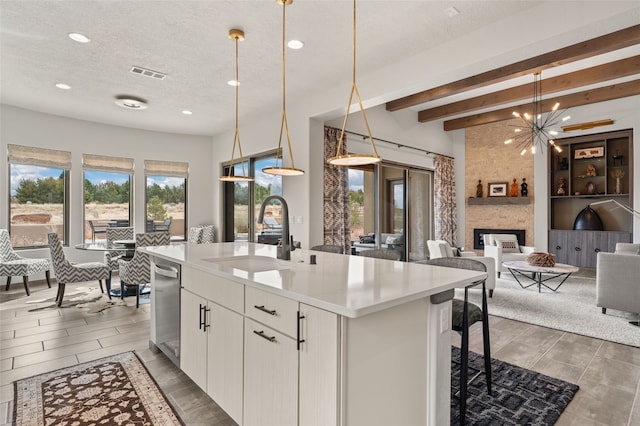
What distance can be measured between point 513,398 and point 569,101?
6.17 metres

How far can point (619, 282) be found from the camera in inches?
147

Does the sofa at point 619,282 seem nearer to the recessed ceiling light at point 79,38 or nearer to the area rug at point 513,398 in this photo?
the area rug at point 513,398

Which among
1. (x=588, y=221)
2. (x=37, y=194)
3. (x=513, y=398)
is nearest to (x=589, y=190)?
(x=588, y=221)

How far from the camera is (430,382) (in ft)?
5.24

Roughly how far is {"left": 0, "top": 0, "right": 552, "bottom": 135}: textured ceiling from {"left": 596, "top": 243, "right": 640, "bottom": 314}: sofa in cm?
289

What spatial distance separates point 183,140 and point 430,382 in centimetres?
711

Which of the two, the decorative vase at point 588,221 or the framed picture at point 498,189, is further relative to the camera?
the framed picture at point 498,189

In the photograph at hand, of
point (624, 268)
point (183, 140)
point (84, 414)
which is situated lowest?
point (84, 414)

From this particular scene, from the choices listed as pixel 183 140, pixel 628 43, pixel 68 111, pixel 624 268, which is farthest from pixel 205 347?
pixel 183 140

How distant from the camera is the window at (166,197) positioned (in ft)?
23.1

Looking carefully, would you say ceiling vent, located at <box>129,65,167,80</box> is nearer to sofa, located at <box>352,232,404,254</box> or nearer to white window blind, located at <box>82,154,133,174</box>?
white window blind, located at <box>82,154,133,174</box>

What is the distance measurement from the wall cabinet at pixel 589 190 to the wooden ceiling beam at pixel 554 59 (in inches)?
136

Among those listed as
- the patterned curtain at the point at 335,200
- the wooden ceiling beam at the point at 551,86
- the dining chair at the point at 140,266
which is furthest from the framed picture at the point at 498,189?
the dining chair at the point at 140,266

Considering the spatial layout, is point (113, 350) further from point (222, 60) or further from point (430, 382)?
point (222, 60)
